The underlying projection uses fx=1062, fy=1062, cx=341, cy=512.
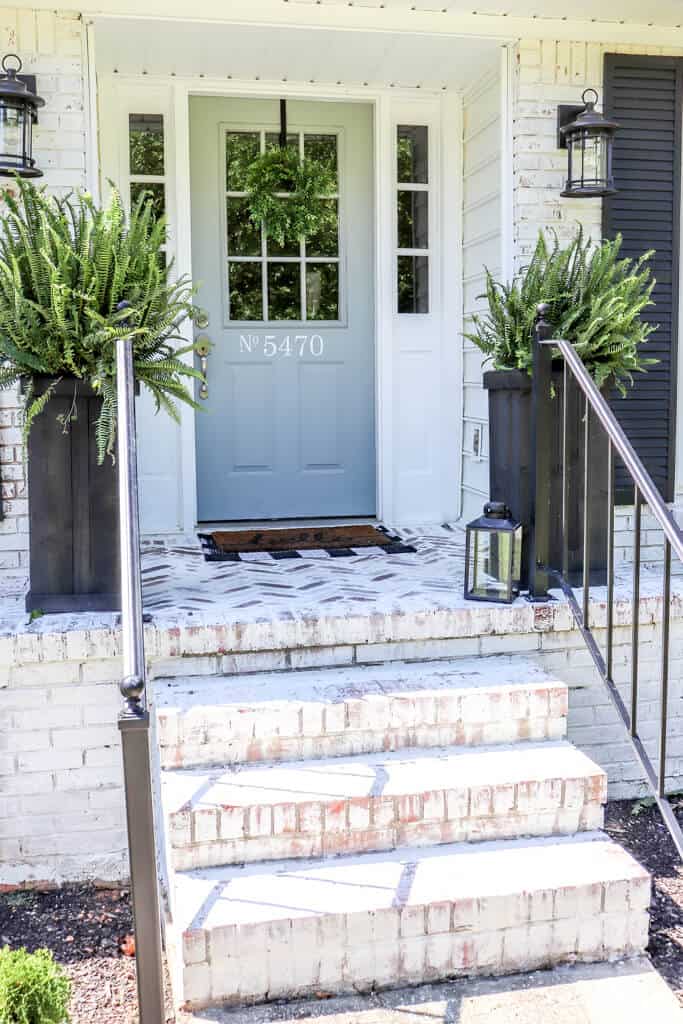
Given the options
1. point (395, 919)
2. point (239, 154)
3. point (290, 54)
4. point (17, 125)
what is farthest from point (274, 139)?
point (395, 919)

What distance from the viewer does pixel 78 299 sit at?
10.5 ft

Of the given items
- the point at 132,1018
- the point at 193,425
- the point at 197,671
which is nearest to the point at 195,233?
the point at 193,425

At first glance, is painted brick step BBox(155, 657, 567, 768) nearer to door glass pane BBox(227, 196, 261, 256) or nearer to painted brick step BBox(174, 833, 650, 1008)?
painted brick step BBox(174, 833, 650, 1008)

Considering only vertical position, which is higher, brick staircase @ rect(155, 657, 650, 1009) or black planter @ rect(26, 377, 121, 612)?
black planter @ rect(26, 377, 121, 612)

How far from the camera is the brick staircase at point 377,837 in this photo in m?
2.43

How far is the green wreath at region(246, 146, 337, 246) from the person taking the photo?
4.96 m

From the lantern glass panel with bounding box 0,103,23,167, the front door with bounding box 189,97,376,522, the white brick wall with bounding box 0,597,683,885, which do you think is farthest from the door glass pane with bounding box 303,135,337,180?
the white brick wall with bounding box 0,597,683,885

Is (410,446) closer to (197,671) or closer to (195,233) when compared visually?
(195,233)

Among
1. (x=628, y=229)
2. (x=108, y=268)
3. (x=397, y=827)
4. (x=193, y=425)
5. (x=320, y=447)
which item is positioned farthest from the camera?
(x=320, y=447)

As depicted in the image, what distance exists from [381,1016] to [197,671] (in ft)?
3.91

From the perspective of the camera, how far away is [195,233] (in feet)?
16.4

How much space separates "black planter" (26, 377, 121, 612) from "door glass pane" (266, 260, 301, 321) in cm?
199

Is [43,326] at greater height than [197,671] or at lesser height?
greater

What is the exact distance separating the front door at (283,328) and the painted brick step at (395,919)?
2778 mm
